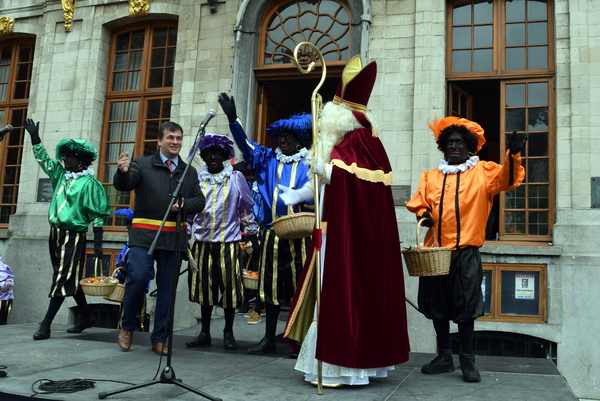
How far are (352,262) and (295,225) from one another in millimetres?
985

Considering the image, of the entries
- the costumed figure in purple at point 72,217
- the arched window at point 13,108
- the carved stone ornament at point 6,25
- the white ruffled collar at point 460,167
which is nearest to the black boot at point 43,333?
the costumed figure in purple at point 72,217

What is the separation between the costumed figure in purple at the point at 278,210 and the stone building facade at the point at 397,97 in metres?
2.75

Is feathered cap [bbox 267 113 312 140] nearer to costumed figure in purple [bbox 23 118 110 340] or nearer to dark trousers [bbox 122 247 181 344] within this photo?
dark trousers [bbox 122 247 181 344]

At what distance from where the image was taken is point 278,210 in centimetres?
611

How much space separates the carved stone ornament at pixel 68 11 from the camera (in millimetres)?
10852

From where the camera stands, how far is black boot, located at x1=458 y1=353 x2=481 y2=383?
4.77m

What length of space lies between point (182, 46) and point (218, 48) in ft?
2.33

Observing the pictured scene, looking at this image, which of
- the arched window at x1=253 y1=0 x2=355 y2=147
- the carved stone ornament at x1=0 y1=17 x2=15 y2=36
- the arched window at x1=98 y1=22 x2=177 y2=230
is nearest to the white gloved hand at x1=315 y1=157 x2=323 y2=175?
the arched window at x1=253 y1=0 x2=355 y2=147

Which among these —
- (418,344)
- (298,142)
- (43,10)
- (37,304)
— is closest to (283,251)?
(298,142)

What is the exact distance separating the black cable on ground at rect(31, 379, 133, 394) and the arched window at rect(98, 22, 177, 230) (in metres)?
6.33

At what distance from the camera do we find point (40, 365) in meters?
5.17

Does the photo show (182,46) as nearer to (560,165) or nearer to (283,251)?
(283,251)

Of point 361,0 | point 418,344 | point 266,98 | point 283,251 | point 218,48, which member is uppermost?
point 361,0

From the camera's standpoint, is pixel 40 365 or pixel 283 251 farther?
pixel 283 251
